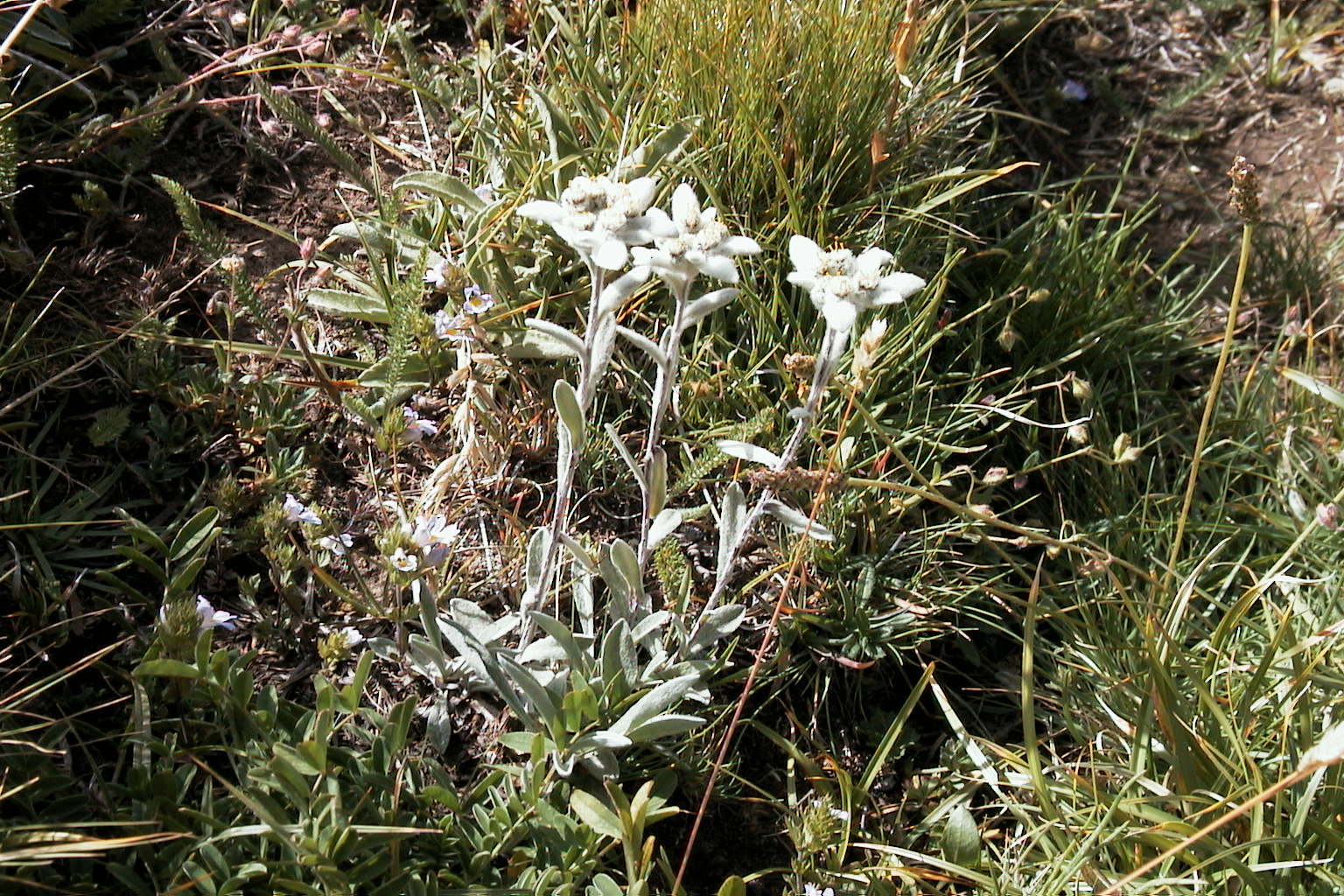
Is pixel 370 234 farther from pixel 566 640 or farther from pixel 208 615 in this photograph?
pixel 566 640

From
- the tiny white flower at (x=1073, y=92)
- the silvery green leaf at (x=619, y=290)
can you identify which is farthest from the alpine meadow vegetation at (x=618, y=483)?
the tiny white flower at (x=1073, y=92)

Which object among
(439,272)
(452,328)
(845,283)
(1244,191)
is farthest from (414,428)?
(1244,191)

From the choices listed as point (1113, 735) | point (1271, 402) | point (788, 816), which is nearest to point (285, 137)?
point (788, 816)

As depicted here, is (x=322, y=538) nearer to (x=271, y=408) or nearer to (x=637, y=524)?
(x=271, y=408)

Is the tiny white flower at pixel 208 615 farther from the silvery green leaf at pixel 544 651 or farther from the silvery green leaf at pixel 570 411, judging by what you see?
the silvery green leaf at pixel 570 411

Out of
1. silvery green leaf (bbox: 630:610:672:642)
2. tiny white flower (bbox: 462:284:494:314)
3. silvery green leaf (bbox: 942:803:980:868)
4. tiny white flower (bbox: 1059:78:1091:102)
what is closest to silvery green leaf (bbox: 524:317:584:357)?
silvery green leaf (bbox: 630:610:672:642)
